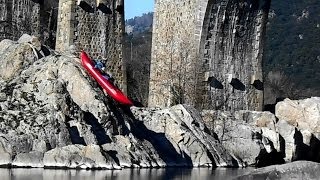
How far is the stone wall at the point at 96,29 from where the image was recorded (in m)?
30.2

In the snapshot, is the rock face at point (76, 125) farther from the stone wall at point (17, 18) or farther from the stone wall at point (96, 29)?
the stone wall at point (17, 18)

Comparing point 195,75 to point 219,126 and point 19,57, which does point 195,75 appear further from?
point 19,57

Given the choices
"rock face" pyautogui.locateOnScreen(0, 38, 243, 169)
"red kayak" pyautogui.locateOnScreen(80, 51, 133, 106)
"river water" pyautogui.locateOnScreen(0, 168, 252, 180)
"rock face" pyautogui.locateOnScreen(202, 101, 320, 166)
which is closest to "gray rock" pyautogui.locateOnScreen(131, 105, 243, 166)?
"rock face" pyautogui.locateOnScreen(0, 38, 243, 169)

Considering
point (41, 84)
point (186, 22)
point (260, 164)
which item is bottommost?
point (260, 164)

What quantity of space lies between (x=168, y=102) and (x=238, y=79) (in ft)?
9.94

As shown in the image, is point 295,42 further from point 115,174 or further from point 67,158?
point 115,174

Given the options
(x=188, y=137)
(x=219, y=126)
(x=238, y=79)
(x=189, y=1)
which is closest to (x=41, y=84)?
(x=188, y=137)

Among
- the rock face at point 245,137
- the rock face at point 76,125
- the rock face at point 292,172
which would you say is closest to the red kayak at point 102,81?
the rock face at point 76,125

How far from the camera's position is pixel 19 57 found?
25.1 meters

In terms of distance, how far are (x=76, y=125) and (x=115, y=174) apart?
9.43ft

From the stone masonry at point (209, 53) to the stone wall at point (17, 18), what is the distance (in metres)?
4.54

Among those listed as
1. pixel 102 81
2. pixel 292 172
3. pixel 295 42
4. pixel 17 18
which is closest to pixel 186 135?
pixel 102 81

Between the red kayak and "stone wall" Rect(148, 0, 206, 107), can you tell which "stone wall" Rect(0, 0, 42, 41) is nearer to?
"stone wall" Rect(148, 0, 206, 107)

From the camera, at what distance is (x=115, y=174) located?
66.3 feet
